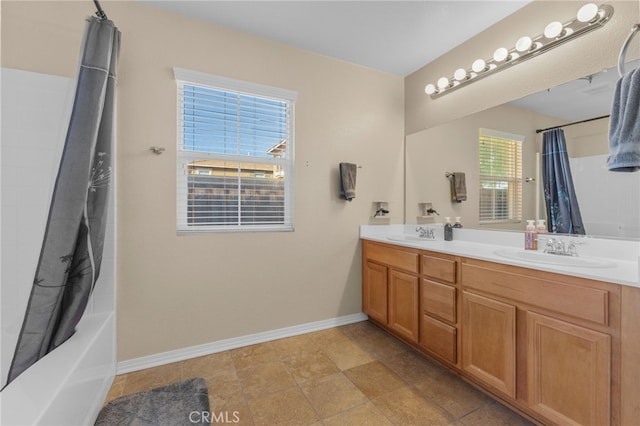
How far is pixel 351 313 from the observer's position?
266 cm

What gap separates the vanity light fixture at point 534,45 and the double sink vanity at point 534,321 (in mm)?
1226

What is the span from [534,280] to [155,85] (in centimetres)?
258

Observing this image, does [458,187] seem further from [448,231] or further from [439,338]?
[439,338]

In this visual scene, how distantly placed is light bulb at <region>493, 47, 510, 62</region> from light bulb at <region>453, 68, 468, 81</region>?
250mm

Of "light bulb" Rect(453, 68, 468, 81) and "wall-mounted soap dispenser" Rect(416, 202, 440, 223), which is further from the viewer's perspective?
"wall-mounted soap dispenser" Rect(416, 202, 440, 223)

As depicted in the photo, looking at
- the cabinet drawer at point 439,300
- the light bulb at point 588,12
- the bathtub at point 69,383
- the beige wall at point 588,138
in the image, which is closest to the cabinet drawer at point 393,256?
the cabinet drawer at point 439,300

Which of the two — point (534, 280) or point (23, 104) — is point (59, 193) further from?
point (534, 280)

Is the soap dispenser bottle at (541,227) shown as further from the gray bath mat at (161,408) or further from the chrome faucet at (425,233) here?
the gray bath mat at (161,408)

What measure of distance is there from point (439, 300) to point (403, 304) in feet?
1.21

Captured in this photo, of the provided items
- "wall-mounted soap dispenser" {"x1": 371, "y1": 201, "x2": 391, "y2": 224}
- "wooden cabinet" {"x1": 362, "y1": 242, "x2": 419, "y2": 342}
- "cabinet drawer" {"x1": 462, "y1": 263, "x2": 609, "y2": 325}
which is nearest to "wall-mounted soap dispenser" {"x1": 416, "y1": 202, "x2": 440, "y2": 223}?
"wall-mounted soap dispenser" {"x1": 371, "y1": 201, "x2": 391, "y2": 224}

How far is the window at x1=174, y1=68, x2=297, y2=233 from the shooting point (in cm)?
205

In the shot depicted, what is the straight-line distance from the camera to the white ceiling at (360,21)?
188 cm

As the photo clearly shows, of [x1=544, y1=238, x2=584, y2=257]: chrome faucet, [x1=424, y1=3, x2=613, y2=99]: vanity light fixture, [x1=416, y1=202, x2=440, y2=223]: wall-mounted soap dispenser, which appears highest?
[x1=424, y1=3, x2=613, y2=99]: vanity light fixture

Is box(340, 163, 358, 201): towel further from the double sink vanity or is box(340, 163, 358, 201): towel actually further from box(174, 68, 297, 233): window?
the double sink vanity
